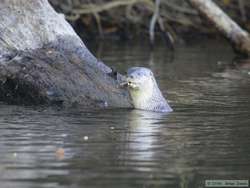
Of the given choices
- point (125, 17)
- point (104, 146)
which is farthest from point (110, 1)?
point (104, 146)

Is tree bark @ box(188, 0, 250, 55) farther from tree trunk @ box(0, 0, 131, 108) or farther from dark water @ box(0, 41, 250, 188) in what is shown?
tree trunk @ box(0, 0, 131, 108)

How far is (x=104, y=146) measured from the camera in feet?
25.6

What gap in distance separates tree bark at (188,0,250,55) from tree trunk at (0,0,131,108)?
5944 mm

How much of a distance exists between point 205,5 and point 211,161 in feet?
33.0

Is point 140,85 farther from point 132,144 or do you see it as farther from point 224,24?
point 224,24

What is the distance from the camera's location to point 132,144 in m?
7.95

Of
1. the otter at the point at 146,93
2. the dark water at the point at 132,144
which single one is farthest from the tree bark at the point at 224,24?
the otter at the point at 146,93

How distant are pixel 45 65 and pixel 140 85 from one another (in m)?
1.33

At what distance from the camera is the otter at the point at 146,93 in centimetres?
1019

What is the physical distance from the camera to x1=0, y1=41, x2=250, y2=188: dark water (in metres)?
6.59

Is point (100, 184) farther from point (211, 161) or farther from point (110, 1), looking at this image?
point (110, 1)

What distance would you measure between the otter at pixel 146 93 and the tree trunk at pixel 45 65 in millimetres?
193

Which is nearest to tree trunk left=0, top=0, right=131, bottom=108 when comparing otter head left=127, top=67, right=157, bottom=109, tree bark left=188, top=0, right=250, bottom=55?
otter head left=127, top=67, right=157, bottom=109

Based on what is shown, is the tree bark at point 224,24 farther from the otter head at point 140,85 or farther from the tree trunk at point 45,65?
the otter head at point 140,85
